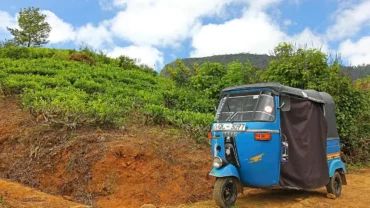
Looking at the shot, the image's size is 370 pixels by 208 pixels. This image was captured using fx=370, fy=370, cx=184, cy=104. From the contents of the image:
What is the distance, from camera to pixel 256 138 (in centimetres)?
657

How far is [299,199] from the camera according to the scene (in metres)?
7.65

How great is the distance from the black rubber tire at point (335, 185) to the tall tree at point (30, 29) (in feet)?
97.5

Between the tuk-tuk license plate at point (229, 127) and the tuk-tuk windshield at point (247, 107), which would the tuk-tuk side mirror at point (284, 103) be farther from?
the tuk-tuk license plate at point (229, 127)

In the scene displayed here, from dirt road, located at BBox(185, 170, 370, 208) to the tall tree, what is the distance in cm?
2881

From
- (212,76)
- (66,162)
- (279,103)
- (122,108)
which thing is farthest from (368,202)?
(212,76)

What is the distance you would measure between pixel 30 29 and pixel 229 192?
30.0 meters

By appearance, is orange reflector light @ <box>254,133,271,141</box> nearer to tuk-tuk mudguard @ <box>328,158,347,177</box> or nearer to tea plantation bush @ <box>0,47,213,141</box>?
tuk-tuk mudguard @ <box>328,158,347,177</box>

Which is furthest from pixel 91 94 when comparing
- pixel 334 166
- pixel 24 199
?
pixel 334 166

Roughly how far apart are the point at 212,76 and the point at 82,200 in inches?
437

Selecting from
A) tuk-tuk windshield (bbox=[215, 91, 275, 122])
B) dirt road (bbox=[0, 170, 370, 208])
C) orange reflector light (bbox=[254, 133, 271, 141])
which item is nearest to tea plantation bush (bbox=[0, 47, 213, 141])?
dirt road (bbox=[0, 170, 370, 208])

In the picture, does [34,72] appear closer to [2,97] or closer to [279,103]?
[2,97]

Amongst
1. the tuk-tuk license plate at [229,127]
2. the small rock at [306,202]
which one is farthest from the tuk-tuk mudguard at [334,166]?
the tuk-tuk license plate at [229,127]

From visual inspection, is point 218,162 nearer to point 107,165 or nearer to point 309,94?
point 309,94

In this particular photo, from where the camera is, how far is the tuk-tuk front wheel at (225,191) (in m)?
6.46
